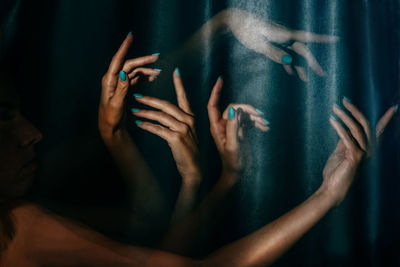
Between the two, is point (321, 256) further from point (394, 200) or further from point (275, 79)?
point (275, 79)

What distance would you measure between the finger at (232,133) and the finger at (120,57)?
1.08 ft

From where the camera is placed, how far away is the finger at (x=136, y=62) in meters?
0.89

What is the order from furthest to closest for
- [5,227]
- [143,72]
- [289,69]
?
[289,69], [143,72], [5,227]

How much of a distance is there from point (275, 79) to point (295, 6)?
243 millimetres

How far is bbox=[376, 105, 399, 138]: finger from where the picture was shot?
105cm

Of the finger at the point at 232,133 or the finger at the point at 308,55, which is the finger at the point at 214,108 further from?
the finger at the point at 308,55

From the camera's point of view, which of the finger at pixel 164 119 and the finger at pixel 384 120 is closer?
the finger at pixel 164 119

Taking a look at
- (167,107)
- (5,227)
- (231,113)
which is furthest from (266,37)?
(5,227)

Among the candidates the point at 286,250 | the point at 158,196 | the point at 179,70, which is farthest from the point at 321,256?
the point at 179,70

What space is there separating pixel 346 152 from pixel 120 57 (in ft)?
2.34

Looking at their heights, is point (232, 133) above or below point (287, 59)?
below

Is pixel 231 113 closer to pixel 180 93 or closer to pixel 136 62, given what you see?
pixel 180 93

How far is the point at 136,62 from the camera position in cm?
89

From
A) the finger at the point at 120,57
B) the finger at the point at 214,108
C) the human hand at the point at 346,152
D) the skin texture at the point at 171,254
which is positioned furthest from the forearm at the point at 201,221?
the finger at the point at 120,57
